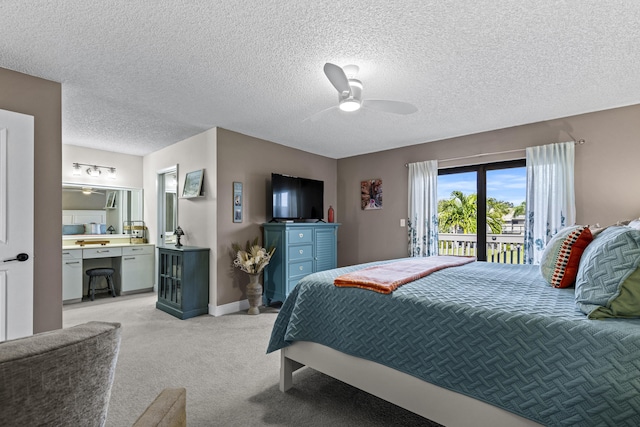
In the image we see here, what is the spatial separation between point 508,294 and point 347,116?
103 inches

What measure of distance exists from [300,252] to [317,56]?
281 cm

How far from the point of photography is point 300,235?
4.52m

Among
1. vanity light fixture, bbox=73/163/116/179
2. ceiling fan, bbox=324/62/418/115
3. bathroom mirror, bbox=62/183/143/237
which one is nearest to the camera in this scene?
ceiling fan, bbox=324/62/418/115

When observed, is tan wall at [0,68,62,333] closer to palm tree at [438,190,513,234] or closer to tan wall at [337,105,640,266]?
tan wall at [337,105,640,266]

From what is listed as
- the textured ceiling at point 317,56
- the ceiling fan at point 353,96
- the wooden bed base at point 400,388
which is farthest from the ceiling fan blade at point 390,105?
the wooden bed base at point 400,388

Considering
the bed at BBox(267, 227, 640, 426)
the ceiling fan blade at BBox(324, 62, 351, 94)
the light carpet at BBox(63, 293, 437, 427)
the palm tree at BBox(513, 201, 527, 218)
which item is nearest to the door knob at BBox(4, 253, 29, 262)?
the light carpet at BBox(63, 293, 437, 427)

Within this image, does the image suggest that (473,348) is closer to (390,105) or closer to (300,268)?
(390,105)

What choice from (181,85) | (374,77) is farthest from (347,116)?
(181,85)

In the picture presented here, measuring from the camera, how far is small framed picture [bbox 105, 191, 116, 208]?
5.42 metres

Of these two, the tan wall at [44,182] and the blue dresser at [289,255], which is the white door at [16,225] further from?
the blue dresser at [289,255]

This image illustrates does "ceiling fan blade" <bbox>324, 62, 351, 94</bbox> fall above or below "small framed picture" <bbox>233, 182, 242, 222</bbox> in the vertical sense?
above

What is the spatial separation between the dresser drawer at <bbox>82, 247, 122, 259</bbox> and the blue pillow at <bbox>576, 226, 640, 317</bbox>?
5.70 metres

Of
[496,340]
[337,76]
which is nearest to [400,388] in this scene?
[496,340]

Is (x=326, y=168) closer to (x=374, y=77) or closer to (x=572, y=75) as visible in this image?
(x=374, y=77)
